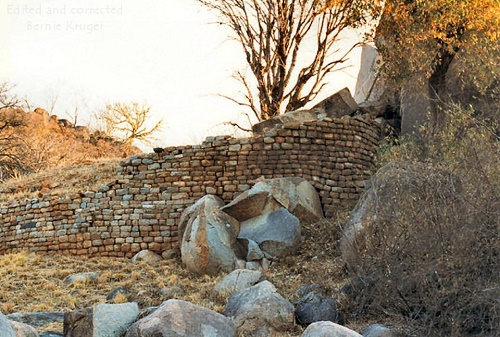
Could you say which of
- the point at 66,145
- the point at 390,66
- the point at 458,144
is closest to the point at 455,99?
the point at 390,66

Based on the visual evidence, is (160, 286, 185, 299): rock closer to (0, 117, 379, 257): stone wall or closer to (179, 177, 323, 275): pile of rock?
(179, 177, 323, 275): pile of rock

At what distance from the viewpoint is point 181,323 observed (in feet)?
20.5

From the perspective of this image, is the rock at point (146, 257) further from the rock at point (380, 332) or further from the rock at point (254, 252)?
the rock at point (380, 332)

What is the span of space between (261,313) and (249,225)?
4.24 metres

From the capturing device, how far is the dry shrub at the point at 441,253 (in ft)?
20.9

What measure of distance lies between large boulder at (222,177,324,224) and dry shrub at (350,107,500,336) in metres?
3.35

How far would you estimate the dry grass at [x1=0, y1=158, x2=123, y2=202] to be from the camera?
16.0 m

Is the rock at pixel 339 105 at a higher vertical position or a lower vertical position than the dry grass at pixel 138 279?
higher

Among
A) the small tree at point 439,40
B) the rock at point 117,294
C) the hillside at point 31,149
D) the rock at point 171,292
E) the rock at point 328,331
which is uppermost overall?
the small tree at point 439,40

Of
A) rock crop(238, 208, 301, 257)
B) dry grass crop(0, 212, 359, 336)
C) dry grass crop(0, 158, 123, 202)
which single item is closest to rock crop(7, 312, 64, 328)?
dry grass crop(0, 212, 359, 336)

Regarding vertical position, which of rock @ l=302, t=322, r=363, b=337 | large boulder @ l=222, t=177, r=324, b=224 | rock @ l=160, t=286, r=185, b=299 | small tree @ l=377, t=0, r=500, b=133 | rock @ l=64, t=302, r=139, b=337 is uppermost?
small tree @ l=377, t=0, r=500, b=133

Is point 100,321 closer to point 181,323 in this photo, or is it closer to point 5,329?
point 181,323

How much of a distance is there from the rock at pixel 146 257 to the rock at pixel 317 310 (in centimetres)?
504

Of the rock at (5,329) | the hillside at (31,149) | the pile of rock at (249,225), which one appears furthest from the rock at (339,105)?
the rock at (5,329)
